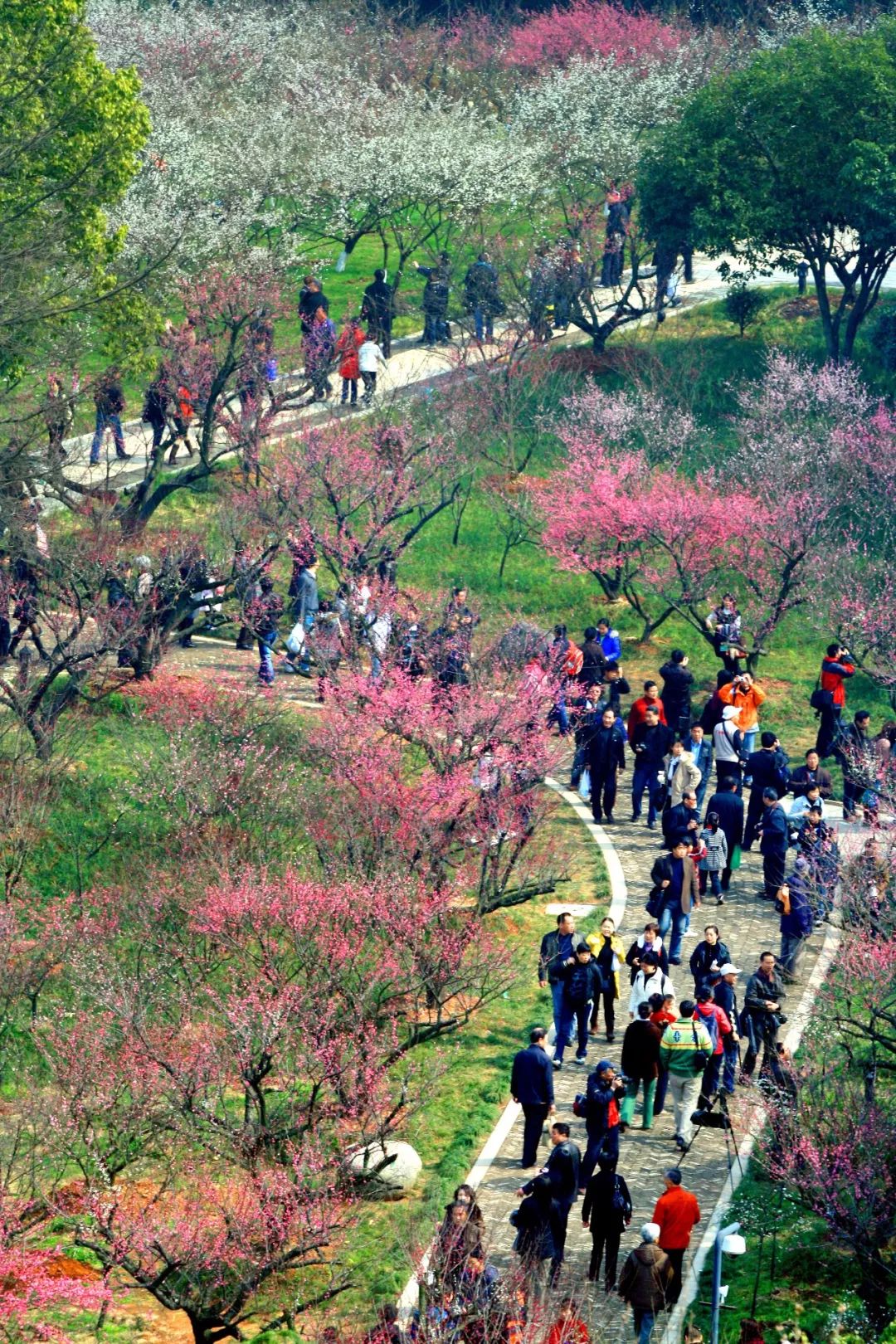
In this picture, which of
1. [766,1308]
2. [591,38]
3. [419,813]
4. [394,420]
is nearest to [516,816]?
[419,813]

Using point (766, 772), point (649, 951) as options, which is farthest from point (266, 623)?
point (649, 951)

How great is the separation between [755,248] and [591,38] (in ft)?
63.6

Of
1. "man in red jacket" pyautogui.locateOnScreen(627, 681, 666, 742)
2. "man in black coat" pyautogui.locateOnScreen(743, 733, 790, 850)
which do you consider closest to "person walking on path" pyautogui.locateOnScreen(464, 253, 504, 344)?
"man in red jacket" pyautogui.locateOnScreen(627, 681, 666, 742)

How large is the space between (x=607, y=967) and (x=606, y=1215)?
406 centimetres

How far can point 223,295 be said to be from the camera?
37.8 meters

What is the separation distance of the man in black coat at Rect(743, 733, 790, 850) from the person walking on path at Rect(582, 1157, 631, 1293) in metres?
8.49

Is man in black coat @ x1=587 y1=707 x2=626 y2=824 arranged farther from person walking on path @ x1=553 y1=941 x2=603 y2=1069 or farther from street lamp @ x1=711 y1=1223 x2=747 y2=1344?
street lamp @ x1=711 y1=1223 x2=747 y2=1344

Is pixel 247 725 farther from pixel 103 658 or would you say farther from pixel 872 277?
pixel 872 277

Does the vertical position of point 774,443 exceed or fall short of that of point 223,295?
it falls short

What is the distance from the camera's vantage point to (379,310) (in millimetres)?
43000

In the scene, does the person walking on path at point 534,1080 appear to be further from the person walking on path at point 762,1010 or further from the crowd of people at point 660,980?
the person walking on path at point 762,1010

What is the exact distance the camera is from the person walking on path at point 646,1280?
16234 mm

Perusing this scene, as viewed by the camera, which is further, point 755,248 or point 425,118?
point 425,118

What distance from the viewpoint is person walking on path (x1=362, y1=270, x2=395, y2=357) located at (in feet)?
141
